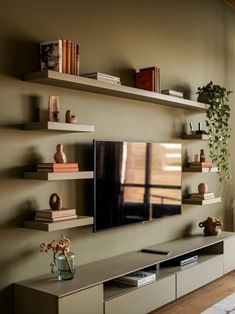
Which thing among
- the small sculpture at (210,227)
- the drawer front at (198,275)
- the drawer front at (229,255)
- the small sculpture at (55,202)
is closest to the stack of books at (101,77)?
the small sculpture at (55,202)

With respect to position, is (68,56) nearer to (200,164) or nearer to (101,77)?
(101,77)

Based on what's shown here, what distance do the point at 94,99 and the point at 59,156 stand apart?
2.22ft

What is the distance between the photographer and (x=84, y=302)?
2680 mm

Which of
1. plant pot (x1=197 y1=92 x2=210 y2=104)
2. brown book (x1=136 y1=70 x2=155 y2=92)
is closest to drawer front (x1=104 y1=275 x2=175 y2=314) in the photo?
brown book (x1=136 y1=70 x2=155 y2=92)

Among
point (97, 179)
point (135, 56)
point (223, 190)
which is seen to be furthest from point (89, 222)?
point (223, 190)

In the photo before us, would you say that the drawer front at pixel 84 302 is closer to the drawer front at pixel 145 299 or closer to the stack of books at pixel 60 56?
the drawer front at pixel 145 299

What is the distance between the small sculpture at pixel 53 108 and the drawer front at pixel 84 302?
3.76ft

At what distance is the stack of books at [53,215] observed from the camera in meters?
2.77

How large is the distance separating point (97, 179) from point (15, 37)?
117 cm

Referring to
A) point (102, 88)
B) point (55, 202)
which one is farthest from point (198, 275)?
point (102, 88)

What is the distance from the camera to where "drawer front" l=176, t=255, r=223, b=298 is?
3594 mm

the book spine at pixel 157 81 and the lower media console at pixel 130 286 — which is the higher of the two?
the book spine at pixel 157 81

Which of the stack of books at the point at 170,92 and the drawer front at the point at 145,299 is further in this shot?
the stack of books at the point at 170,92

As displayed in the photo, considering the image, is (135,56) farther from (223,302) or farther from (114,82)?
(223,302)
